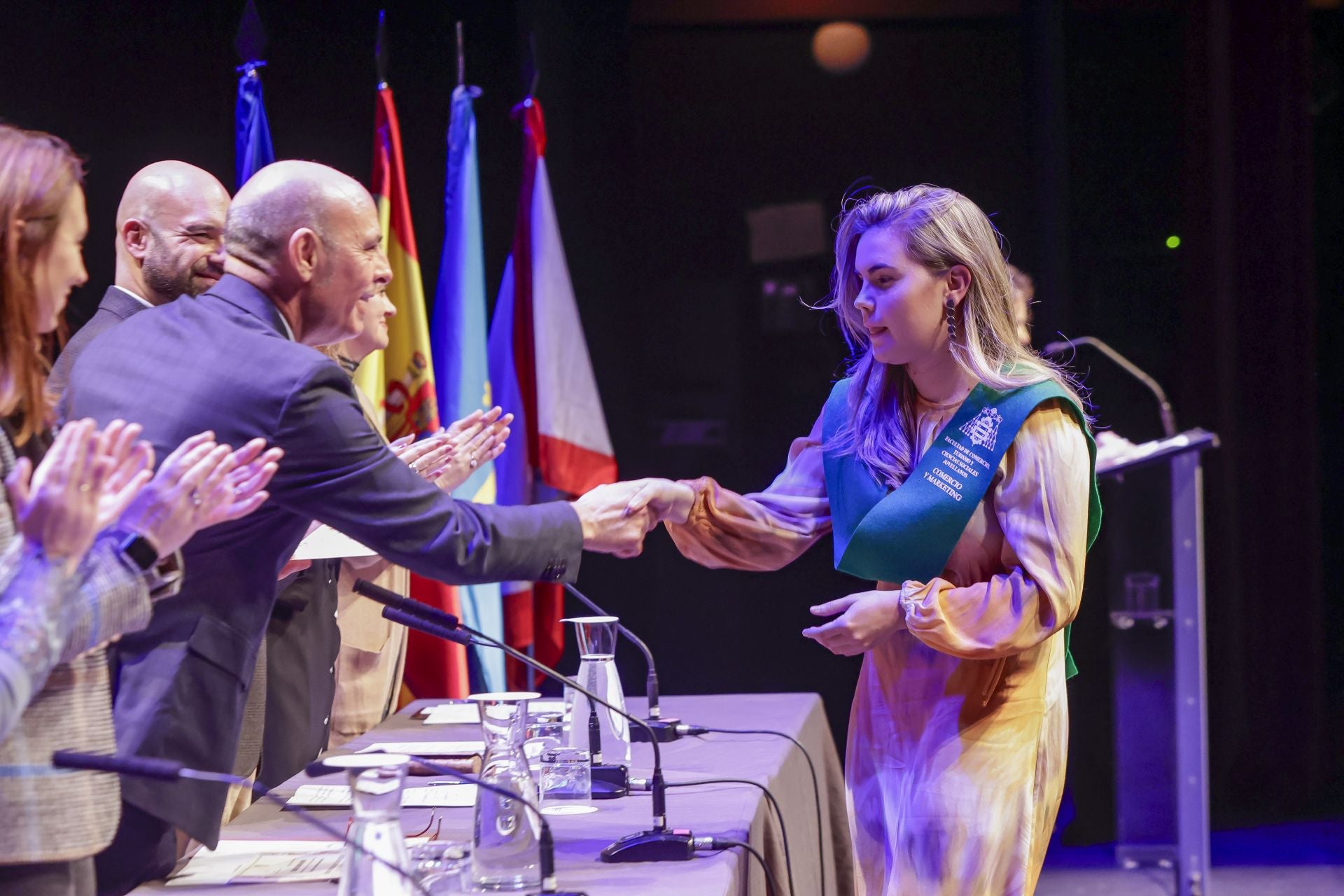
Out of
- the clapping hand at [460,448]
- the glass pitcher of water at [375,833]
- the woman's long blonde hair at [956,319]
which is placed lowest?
the glass pitcher of water at [375,833]

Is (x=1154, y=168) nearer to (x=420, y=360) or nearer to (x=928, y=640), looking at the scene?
(x=420, y=360)

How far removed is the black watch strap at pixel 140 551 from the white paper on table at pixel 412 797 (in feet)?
2.11

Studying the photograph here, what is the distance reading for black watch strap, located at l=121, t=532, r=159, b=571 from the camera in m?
1.45

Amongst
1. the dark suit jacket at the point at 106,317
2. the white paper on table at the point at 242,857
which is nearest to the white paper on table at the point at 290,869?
the white paper on table at the point at 242,857

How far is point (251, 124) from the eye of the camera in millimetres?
3711

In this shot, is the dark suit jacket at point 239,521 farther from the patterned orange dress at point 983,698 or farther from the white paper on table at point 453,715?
the white paper on table at point 453,715

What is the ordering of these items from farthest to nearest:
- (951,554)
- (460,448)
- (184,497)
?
(460,448) < (951,554) < (184,497)

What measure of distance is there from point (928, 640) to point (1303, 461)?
11.2 ft

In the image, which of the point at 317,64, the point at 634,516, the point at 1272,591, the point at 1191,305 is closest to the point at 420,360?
the point at 317,64

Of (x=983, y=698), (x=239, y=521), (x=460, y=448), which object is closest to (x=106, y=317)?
(x=460, y=448)

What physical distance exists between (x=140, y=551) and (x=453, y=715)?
4.81 feet

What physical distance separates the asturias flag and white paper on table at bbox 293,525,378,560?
1512 millimetres

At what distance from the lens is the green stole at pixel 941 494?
1.85 meters

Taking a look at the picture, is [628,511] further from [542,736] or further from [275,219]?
[275,219]
